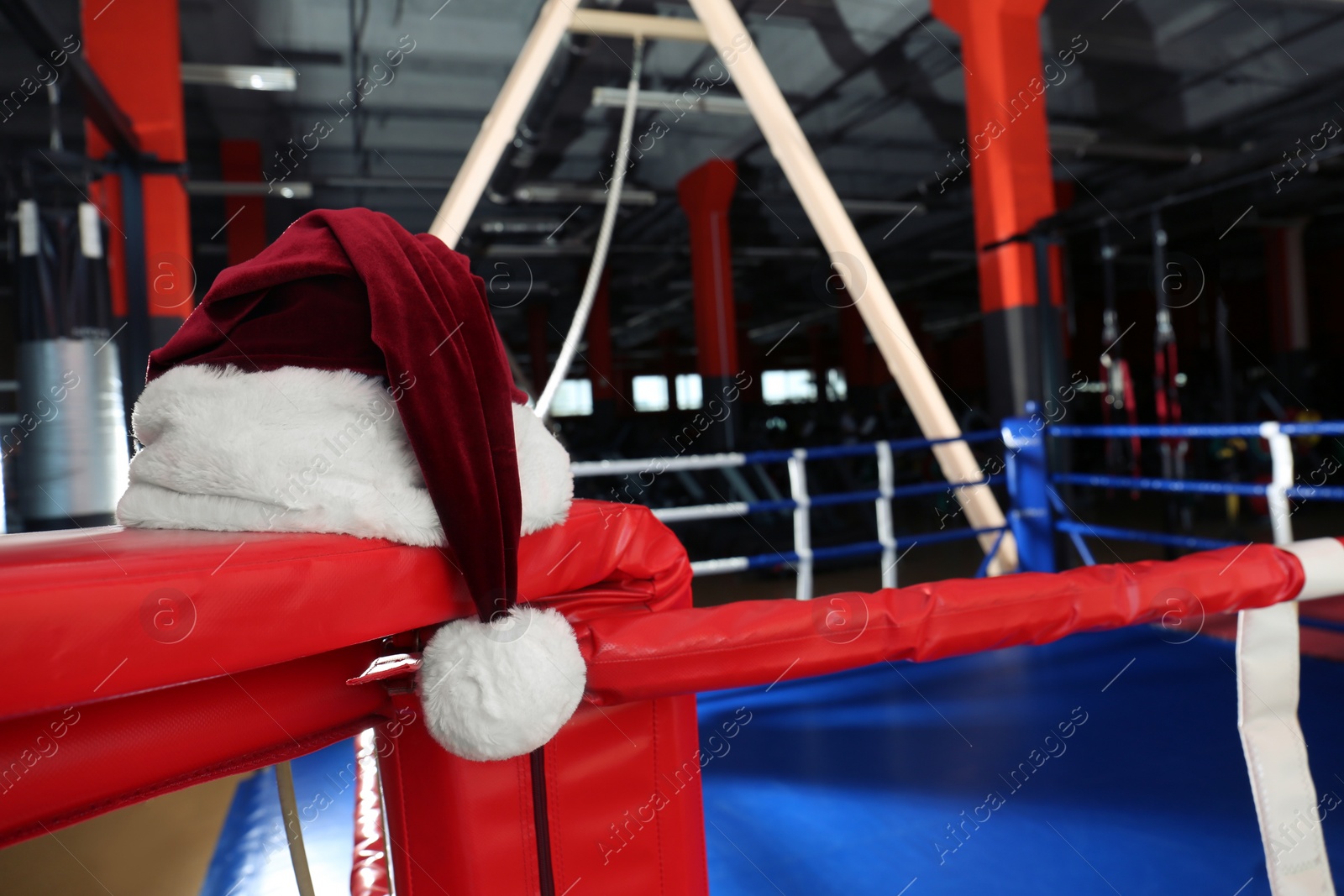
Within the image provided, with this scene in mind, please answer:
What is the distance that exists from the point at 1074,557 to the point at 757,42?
13.0ft

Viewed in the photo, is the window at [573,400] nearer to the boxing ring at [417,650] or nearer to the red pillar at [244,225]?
the red pillar at [244,225]

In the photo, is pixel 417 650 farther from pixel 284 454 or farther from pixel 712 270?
pixel 712 270

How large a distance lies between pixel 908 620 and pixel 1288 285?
12183 millimetres

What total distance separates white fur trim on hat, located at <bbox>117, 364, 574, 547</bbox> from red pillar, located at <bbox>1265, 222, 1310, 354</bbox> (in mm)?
12543

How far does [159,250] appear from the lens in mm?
3449

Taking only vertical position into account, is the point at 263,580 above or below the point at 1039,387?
below

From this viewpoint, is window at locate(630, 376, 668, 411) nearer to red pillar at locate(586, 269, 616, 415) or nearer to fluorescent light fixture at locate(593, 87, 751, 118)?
red pillar at locate(586, 269, 616, 415)

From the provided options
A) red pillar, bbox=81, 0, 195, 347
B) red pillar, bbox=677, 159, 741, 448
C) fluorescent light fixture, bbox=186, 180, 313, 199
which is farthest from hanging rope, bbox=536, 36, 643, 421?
fluorescent light fixture, bbox=186, 180, 313, 199

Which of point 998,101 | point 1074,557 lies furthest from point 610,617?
point 1074,557

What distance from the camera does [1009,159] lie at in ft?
12.5

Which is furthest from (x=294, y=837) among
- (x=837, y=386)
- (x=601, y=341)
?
(x=837, y=386)

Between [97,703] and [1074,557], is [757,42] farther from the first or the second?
[97,703]

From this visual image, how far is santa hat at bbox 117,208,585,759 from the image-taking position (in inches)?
27.0

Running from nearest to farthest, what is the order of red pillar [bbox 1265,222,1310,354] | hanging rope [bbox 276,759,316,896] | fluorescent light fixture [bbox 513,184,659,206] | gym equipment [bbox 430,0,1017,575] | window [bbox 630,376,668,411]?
hanging rope [bbox 276,759,316,896]
gym equipment [bbox 430,0,1017,575]
fluorescent light fixture [bbox 513,184,659,206]
red pillar [bbox 1265,222,1310,354]
window [bbox 630,376,668,411]
